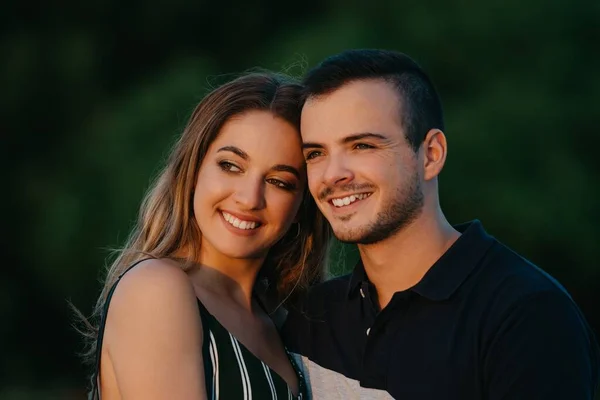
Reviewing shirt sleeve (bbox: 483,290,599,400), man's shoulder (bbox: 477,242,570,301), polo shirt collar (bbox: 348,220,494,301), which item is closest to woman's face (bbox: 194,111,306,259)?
polo shirt collar (bbox: 348,220,494,301)

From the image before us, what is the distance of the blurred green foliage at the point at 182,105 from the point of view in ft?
19.3

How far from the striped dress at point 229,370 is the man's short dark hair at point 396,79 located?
603 millimetres

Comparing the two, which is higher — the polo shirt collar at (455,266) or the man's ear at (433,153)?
the man's ear at (433,153)

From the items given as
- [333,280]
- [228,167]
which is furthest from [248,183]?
[333,280]

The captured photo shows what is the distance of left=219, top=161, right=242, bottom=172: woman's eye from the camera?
2.32 metres

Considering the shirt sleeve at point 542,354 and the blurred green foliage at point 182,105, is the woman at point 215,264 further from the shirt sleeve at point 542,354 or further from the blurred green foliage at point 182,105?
the blurred green foliage at point 182,105

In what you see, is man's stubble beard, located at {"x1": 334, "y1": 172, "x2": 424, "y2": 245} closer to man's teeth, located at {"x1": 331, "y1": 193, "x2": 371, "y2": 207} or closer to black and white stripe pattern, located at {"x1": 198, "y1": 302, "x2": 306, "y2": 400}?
man's teeth, located at {"x1": 331, "y1": 193, "x2": 371, "y2": 207}

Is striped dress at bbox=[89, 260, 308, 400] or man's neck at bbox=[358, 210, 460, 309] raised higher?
man's neck at bbox=[358, 210, 460, 309]

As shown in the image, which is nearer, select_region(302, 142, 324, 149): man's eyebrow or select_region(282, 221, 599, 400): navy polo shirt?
select_region(282, 221, 599, 400): navy polo shirt

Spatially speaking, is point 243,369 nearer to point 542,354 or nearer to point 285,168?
point 285,168

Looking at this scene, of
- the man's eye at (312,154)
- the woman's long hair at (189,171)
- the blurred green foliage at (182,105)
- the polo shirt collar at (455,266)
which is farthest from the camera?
the blurred green foliage at (182,105)

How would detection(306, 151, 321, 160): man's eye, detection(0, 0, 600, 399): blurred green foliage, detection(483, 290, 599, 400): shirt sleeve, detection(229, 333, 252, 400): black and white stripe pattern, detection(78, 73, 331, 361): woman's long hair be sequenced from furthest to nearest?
detection(0, 0, 600, 399): blurred green foliage → detection(78, 73, 331, 361): woman's long hair → detection(306, 151, 321, 160): man's eye → detection(229, 333, 252, 400): black and white stripe pattern → detection(483, 290, 599, 400): shirt sleeve

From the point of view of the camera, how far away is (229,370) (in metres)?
2.13

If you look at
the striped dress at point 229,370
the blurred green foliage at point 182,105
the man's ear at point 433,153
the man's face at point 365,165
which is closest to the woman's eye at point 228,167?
the man's face at point 365,165
